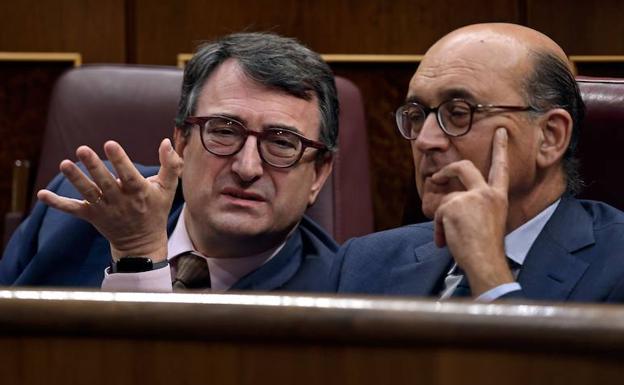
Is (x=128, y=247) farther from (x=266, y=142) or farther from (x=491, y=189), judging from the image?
(x=491, y=189)

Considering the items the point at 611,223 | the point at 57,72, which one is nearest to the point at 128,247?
the point at 611,223

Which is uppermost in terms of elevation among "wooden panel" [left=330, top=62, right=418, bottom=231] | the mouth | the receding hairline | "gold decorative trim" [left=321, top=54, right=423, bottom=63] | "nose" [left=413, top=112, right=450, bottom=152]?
the receding hairline

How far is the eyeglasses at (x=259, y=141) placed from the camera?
1.05 metres

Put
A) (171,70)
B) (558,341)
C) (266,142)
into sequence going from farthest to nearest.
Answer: (171,70) < (266,142) < (558,341)

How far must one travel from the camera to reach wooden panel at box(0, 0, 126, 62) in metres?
1.94

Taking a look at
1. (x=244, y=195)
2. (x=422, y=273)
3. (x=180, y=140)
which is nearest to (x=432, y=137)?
(x=422, y=273)

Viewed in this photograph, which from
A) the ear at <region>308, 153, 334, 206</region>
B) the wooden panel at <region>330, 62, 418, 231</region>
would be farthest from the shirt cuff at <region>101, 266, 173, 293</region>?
the wooden panel at <region>330, 62, 418, 231</region>

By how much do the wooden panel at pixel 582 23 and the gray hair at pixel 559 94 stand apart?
0.95 metres

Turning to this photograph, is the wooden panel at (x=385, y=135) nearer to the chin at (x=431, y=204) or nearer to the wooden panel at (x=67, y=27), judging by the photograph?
the wooden panel at (x=67, y=27)

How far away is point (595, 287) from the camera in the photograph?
2.69 ft

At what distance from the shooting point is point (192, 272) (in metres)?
1.07

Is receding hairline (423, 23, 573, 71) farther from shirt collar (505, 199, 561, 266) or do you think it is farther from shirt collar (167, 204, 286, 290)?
shirt collar (167, 204, 286, 290)

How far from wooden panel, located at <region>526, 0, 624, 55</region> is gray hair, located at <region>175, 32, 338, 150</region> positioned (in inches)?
34.2

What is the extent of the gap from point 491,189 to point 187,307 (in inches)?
19.3
